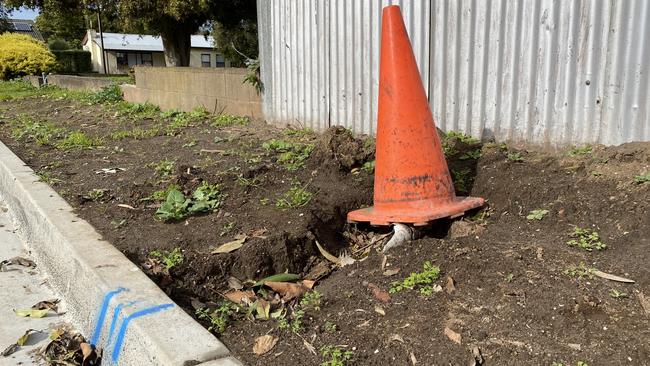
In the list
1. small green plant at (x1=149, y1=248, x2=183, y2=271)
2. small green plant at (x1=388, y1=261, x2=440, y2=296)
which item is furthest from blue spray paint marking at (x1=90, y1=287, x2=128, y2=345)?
small green plant at (x1=388, y1=261, x2=440, y2=296)

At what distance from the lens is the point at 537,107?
443 cm

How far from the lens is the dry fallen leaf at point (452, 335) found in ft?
6.81

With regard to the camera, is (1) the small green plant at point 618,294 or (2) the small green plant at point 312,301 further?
(2) the small green plant at point 312,301

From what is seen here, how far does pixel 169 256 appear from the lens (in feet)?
10.4

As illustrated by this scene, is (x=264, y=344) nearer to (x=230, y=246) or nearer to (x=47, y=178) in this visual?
(x=230, y=246)

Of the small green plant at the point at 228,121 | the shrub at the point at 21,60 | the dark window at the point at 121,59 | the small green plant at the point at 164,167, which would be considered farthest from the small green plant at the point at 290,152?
the dark window at the point at 121,59

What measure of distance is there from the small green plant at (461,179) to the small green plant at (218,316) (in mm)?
2017

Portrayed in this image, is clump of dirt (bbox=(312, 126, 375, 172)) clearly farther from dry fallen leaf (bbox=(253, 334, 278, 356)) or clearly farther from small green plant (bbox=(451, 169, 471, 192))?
dry fallen leaf (bbox=(253, 334, 278, 356))

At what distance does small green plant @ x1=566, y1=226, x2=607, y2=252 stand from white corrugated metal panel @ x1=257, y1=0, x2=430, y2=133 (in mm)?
2619

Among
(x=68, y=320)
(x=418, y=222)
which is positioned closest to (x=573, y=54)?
(x=418, y=222)

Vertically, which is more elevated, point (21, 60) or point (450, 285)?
point (21, 60)

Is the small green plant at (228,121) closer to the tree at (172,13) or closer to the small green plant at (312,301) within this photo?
the small green plant at (312,301)

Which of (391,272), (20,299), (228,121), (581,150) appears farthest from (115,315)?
(228,121)

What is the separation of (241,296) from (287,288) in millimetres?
248
